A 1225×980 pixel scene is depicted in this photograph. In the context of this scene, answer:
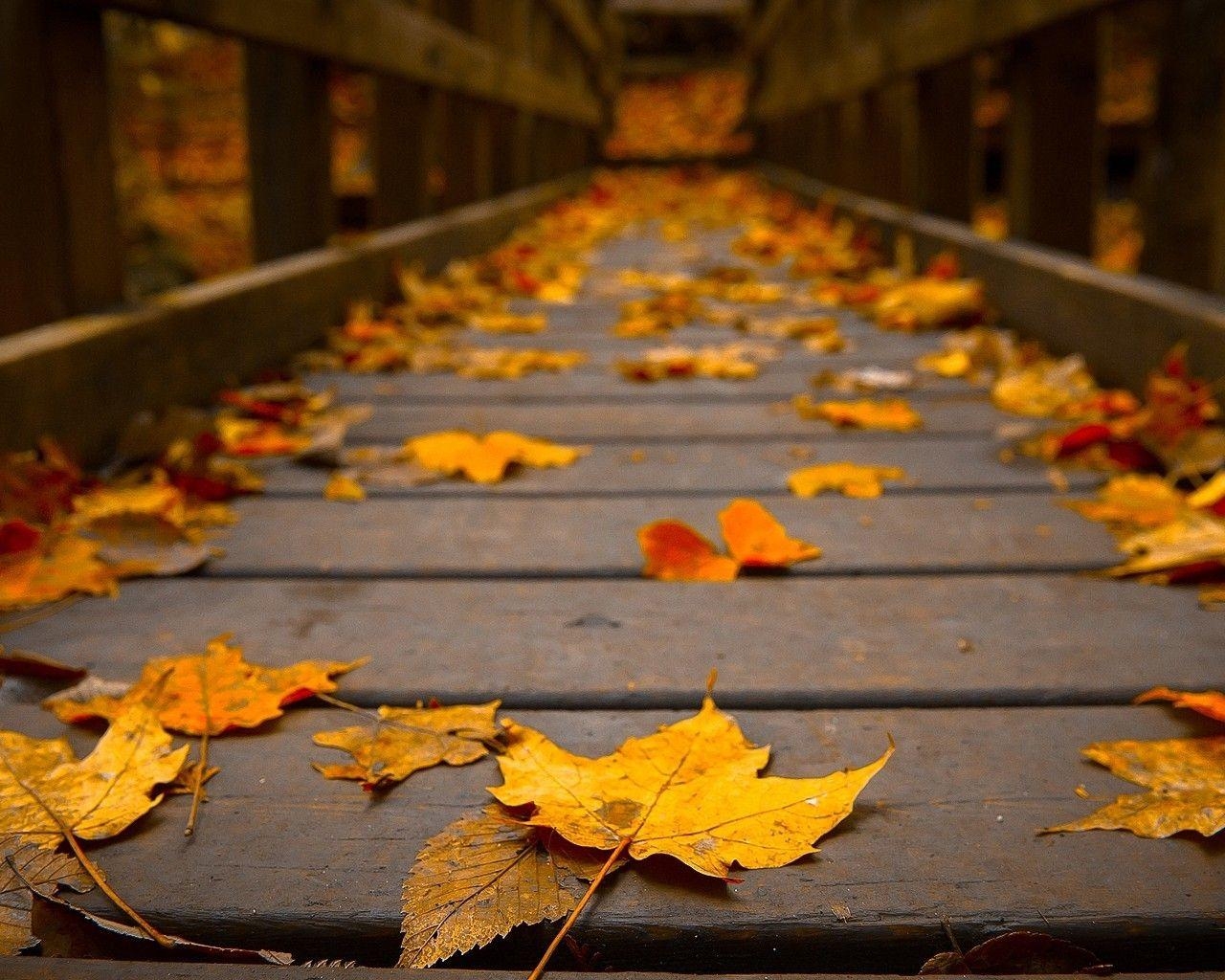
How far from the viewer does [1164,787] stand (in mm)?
857

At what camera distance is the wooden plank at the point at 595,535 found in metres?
1.38

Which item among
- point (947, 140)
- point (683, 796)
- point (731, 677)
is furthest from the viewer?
point (947, 140)

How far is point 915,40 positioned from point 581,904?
374 cm

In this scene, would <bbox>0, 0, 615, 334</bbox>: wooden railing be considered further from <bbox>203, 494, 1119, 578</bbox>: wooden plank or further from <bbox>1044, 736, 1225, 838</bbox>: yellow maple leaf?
<bbox>1044, 736, 1225, 838</bbox>: yellow maple leaf

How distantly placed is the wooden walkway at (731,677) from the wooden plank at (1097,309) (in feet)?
0.92

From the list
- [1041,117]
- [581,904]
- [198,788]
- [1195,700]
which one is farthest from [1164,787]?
[1041,117]

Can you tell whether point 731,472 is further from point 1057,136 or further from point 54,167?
point 1057,136

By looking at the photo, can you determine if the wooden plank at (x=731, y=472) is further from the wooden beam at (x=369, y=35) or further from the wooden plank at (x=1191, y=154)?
the wooden beam at (x=369, y=35)

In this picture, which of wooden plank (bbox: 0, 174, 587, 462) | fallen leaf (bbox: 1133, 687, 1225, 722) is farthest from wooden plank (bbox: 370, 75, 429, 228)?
fallen leaf (bbox: 1133, 687, 1225, 722)

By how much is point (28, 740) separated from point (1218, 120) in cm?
172

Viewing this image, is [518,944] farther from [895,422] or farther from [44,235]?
[895,422]

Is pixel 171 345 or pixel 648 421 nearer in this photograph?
pixel 171 345

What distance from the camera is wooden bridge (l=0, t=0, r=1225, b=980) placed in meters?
0.73

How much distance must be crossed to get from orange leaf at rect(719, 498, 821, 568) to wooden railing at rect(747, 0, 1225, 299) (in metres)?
0.90
